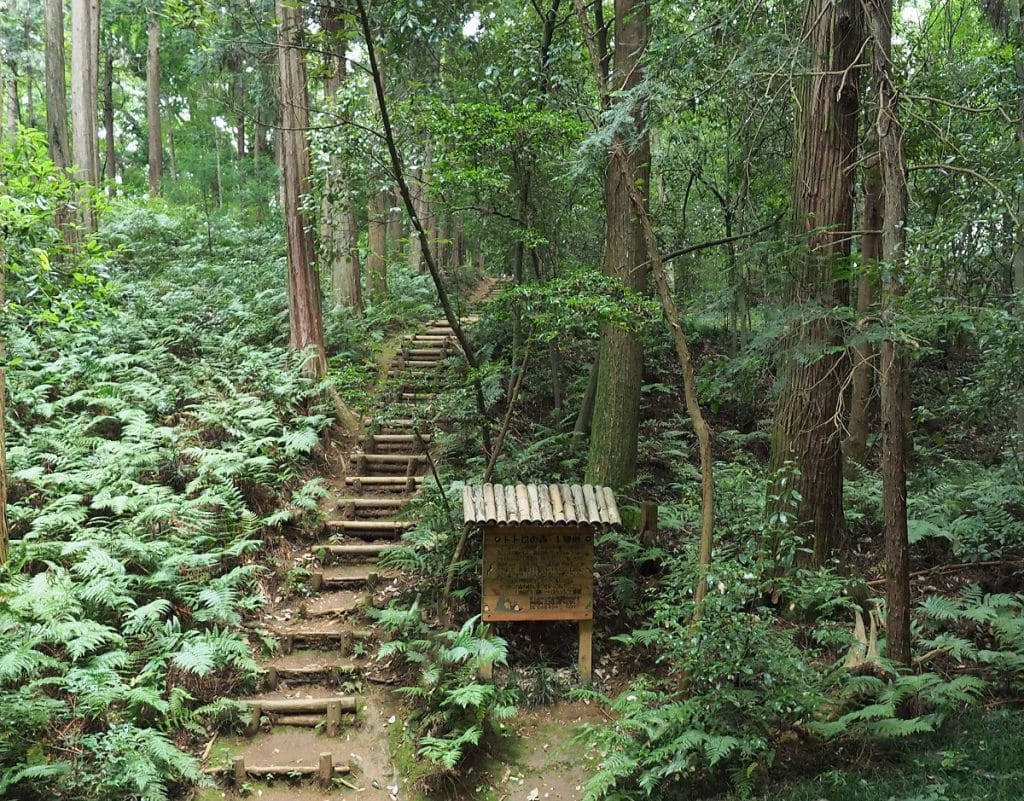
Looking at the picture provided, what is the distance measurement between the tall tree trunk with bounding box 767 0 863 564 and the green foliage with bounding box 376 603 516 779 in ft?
8.59

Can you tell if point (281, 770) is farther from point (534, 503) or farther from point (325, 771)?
point (534, 503)

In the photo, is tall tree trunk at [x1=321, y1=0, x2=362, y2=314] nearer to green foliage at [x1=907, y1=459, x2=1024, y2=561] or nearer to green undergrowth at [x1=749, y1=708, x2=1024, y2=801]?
green undergrowth at [x1=749, y1=708, x2=1024, y2=801]

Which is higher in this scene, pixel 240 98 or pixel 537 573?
pixel 240 98

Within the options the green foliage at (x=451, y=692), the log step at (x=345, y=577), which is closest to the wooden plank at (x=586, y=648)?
the green foliage at (x=451, y=692)

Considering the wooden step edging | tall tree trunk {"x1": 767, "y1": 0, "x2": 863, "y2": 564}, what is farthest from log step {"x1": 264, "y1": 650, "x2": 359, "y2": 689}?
tall tree trunk {"x1": 767, "y1": 0, "x2": 863, "y2": 564}

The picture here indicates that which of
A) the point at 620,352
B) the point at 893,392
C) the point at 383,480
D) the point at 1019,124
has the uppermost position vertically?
the point at 1019,124

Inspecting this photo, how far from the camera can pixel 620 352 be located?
8.34 m

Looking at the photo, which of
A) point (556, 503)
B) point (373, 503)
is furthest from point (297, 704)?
point (373, 503)

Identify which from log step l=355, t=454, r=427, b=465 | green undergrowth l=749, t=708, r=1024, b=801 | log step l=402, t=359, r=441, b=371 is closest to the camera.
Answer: green undergrowth l=749, t=708, r=1024, b=801

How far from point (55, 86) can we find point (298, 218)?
243 inches

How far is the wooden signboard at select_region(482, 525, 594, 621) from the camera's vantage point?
6.33m

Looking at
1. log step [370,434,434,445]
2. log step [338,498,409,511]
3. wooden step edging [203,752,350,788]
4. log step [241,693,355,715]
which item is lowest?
wooden step edging [203,752,350,788]

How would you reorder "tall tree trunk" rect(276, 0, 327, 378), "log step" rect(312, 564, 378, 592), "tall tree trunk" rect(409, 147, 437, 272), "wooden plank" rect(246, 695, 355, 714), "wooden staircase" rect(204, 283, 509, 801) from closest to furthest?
"wooden staircase" rect(204, 283, 509, 801)
"wooden plank" rect(246, 695, 355, 714)
"log step" rect(312, 564, 378, 592)
"tall tree trunk" rect(409, 147, 437, 272)
"tall tree trunk" rect(276, 0, 327, 378)

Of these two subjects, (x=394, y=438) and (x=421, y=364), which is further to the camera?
(x=421, y=364)
